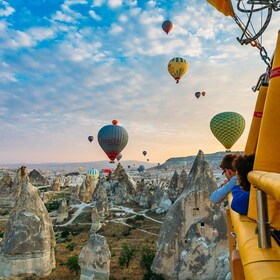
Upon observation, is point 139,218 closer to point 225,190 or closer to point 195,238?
point 195,238

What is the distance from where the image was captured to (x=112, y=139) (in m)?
33.8

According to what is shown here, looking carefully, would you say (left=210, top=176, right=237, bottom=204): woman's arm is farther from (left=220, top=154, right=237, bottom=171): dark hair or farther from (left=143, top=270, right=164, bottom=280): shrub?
(left=143, top=270, right=164, bottom=280): shrub

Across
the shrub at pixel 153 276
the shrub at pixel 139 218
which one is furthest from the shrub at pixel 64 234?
the shrub at pixel 153 276

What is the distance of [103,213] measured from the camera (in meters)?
29.4

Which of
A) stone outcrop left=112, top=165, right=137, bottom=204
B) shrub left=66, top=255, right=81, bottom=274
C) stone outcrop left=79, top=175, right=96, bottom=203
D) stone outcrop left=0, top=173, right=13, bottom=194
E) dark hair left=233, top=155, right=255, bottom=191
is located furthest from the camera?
stone outcrop left=0, top=173, right=13, bottom=194

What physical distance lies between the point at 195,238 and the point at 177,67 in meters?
21.5

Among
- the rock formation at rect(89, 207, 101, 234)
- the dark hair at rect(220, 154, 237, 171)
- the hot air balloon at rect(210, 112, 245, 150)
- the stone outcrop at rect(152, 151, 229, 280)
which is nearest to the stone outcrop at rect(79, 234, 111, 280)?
the stone outcrop at rect(152, 151, 229, 280)

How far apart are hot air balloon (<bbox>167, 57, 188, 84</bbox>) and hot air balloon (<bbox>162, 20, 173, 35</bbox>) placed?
481 cm

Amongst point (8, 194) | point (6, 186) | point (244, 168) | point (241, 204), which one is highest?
point (244, 168)

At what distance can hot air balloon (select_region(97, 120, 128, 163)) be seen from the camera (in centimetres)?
3400

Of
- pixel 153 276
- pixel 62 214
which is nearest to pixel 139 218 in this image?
pixel 62 214

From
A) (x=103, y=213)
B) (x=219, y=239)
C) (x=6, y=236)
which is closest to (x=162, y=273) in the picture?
(x=219, y=239)

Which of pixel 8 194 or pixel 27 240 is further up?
pixel 27 240

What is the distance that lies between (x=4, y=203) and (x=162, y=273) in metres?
34.5
